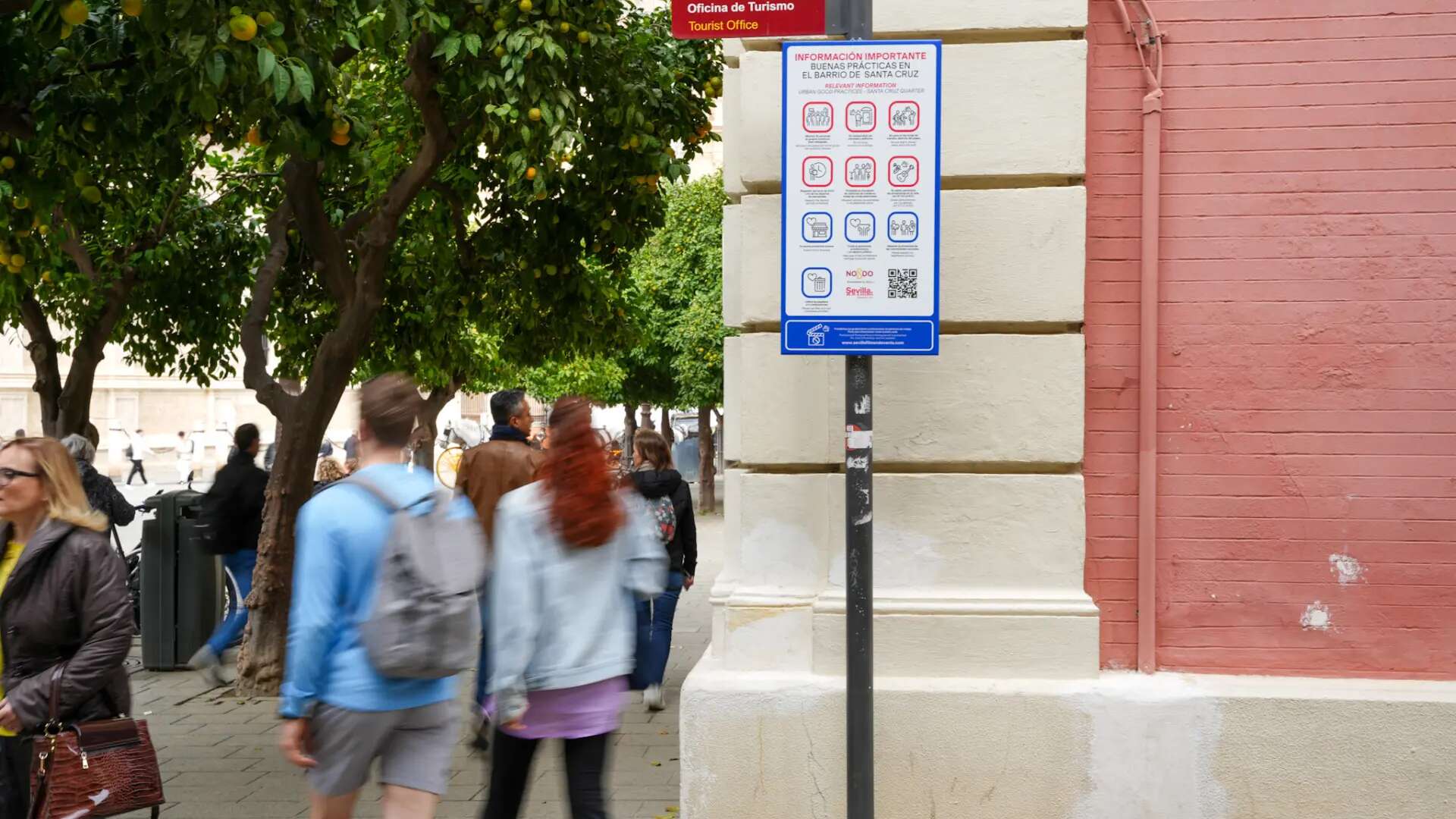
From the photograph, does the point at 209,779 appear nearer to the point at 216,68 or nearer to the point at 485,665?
the point at 485,665

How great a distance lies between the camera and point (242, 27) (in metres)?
5.74

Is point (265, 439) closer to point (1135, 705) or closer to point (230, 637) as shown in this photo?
point (230, 637)

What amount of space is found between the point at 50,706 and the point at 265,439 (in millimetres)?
55706

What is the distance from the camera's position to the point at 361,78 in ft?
42.9

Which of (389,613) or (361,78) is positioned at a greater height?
(361,78)

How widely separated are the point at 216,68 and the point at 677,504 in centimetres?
443

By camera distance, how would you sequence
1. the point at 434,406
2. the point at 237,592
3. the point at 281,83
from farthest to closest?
the point at 434,406 < the point at 237,592 < the point at 281,83

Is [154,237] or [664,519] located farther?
[154,237]

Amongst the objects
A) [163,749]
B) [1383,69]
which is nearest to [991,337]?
[1383,69]

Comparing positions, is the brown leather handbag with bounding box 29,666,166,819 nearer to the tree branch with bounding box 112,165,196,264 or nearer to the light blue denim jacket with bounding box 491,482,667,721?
the light blue denim jacket with bounding box 491,482,667,721

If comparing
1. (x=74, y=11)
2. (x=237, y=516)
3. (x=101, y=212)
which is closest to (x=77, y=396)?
(x=101, y=212)

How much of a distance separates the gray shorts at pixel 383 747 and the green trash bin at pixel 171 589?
7630 mm

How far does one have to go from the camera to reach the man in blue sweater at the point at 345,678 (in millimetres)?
3842

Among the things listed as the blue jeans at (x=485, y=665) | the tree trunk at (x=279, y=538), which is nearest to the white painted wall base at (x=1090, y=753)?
the blue jeans at (x=485, y=665)
